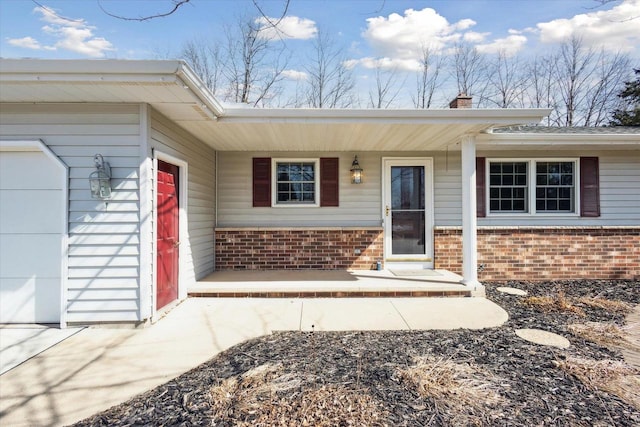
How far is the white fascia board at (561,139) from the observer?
17.8 ft

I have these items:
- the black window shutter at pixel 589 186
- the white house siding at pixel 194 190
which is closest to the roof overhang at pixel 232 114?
the white house siding at pixel 194 190

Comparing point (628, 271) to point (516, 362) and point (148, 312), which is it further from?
point (148, 312)

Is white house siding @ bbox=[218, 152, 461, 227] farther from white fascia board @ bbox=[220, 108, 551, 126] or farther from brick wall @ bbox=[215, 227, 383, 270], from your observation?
white fascia board @ bbox=[220, 108, 551, 126]

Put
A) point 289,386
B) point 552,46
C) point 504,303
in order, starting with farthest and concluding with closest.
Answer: point 552,46, point 504,303, point 289,386

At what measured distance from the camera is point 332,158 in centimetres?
620

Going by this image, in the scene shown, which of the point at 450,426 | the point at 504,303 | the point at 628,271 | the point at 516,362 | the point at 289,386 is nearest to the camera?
the point at 450,426

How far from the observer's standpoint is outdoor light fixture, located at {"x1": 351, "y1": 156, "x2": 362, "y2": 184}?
19.9ft

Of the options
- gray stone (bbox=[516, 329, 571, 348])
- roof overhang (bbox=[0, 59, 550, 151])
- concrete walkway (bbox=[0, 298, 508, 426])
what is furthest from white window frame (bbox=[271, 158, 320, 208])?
gray stone (bbox=[516, 329, 571, 348])

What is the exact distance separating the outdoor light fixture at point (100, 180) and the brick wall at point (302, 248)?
2.73 meters

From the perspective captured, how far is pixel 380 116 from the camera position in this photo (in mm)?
4105

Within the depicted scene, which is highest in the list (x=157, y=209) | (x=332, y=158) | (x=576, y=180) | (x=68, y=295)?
(x=332, y=158)

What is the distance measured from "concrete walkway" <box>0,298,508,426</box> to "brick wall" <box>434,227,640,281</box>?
1702mm

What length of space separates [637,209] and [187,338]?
8.18 m

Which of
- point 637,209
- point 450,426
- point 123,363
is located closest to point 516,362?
point 450,426
